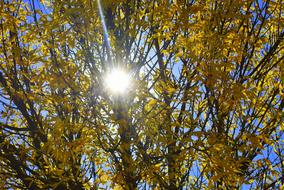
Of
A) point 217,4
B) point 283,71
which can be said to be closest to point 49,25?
point 217,4

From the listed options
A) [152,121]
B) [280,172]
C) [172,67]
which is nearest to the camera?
[152,121]

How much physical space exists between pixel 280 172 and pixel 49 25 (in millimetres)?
3651

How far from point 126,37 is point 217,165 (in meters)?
1.70

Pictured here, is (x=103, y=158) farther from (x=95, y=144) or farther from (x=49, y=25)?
(x=49, y=25)

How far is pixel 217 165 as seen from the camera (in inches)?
110

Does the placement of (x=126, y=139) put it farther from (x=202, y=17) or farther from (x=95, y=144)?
(x=202, y=17)

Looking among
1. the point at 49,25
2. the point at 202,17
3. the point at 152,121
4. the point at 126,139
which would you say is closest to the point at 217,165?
the point at 152,121

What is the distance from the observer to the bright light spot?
3197 mm

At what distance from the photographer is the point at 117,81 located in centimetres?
328

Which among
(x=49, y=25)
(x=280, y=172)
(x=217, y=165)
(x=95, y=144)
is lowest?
(x=217, y=165)

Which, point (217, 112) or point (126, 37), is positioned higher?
point (126, 37)

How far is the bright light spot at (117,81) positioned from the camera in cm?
320

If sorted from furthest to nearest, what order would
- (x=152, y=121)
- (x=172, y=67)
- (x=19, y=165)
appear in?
(x=172, y=67)
(x=19, y=165)
(x=152, y=121)

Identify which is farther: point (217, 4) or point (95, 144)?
point (217, 4)
